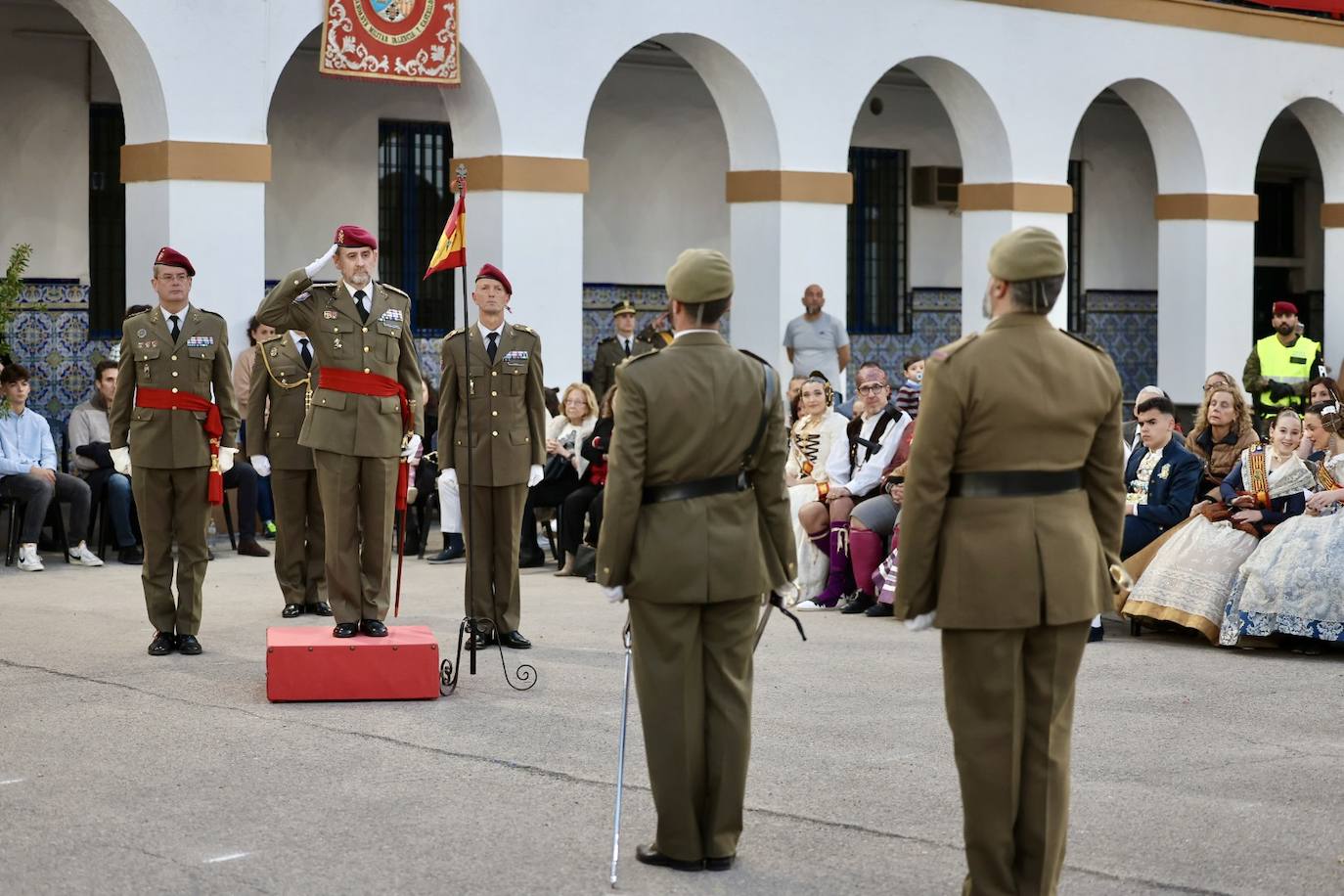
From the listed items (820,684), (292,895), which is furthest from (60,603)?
(292,895)

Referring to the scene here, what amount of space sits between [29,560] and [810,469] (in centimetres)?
470

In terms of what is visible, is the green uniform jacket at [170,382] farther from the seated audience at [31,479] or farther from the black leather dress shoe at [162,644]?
the seated audience at [31,479]

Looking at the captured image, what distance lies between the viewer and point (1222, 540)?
9.60 metres

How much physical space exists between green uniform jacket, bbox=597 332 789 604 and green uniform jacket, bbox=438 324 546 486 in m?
3.71

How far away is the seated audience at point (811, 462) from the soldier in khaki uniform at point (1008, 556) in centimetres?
611

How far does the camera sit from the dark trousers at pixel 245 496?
12.8m

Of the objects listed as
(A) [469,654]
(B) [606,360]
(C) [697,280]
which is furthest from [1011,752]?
(B) [606,360]

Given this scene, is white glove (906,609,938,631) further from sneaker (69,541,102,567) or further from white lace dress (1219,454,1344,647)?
sneaker (69,541,102,567)

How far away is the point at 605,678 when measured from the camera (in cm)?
838

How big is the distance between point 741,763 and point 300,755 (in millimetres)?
1995

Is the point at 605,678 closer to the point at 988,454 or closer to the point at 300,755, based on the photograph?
the point at 300,755

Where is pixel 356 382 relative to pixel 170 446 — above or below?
above

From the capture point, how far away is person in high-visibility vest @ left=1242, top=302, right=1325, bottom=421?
A: 17156 mm

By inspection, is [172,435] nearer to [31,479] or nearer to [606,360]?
[31,479]
